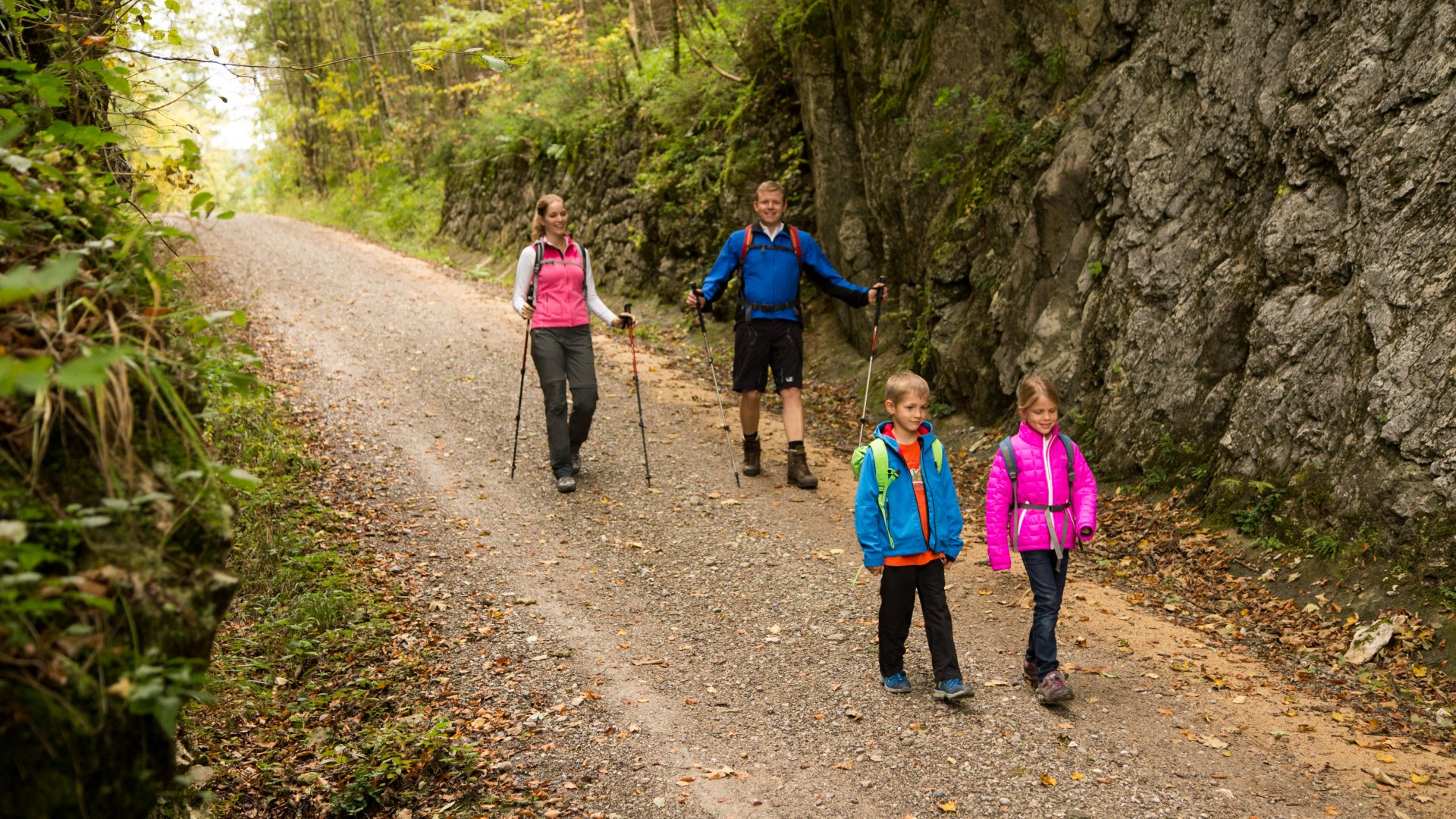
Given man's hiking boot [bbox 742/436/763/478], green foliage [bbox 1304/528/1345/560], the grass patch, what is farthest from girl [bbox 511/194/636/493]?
green foliage [bbox 1304/528/1345/560]

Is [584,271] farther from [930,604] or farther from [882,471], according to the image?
[930,604]

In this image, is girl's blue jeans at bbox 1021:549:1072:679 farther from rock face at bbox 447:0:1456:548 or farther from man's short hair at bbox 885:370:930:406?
rock face at bbox 447:0:1456:548

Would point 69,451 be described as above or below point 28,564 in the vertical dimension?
above

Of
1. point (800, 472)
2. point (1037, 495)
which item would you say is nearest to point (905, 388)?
point (1037, 495)

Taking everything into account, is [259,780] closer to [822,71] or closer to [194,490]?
[194,490]

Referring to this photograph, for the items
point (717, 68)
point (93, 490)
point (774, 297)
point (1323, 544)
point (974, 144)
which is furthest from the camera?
point (717, 68)

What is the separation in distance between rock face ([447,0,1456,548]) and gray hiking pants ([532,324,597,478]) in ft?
13.1

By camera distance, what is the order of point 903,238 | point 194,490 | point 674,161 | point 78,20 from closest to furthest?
1. point 194,490
2. point 78,20
3. point 903,238
4. point 674,161

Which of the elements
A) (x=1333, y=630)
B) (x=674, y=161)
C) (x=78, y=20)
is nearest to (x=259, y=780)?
(x=78, y=20)

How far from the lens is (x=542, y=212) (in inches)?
330

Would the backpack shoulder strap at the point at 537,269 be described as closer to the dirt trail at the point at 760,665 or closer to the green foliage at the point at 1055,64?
the dirt trail at the point at 760,665

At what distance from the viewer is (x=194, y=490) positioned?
279 centimetres

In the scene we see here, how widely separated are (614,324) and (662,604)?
3.07 m

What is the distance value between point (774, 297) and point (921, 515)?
397cm
